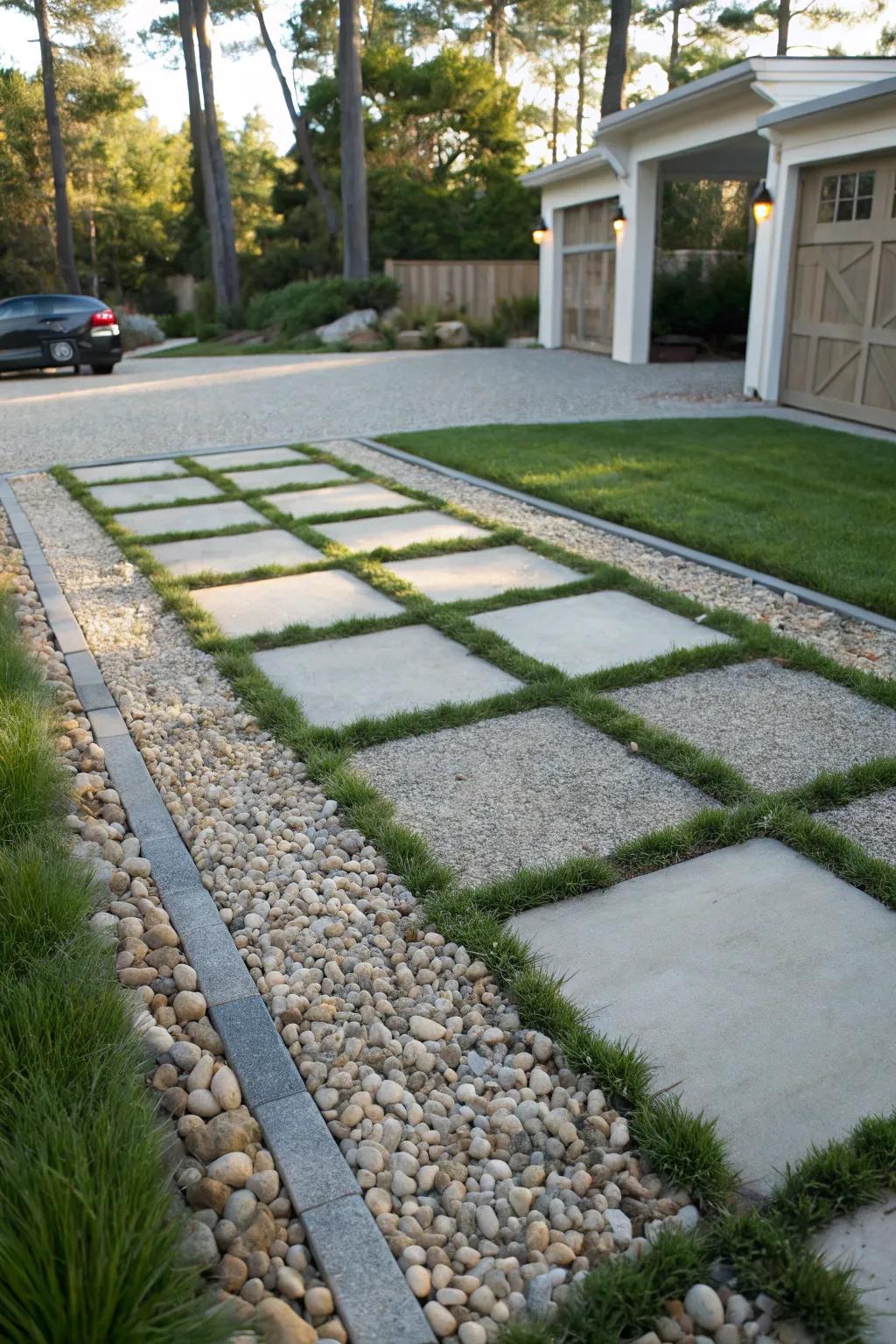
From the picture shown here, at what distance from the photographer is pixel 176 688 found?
12.9 ft

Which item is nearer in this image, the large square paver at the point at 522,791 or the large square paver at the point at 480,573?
the large square paver at the point at 522,791

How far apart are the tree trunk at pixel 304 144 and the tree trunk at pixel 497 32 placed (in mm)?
5361

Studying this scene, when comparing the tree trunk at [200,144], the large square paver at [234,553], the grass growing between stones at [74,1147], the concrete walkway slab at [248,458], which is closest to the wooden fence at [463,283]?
the tree trunk at [200,144]

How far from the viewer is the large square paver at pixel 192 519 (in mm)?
6203

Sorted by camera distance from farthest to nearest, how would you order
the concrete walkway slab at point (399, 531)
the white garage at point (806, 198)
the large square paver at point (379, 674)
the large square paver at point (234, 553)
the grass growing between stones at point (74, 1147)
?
the white garage at point (806, 198) → the concrete walkway slab at point (399, 531) → the large square paver at point (234, 553) → the large square paver at point (379, 674) → the grass growing between stones at point (74, 1147)

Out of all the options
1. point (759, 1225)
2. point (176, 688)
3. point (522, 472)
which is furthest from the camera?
point (522, 472)

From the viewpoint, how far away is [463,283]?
21281mm

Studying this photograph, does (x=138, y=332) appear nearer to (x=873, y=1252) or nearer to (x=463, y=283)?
(x=463, y=283)

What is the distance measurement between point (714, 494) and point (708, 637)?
262cm

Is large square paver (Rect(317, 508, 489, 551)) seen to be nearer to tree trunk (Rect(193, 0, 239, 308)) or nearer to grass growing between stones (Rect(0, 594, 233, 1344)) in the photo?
grass growing between stones (Rect(0, 594, 233, 1344))

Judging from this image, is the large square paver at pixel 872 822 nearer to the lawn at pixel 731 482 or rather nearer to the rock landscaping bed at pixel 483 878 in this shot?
the rock landscaping bed at pixel 483 878

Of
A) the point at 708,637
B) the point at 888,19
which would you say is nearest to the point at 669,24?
A: the point at 888,19

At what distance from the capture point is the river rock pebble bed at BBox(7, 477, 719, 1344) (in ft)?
5.47

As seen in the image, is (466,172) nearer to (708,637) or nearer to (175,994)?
(708,637)
